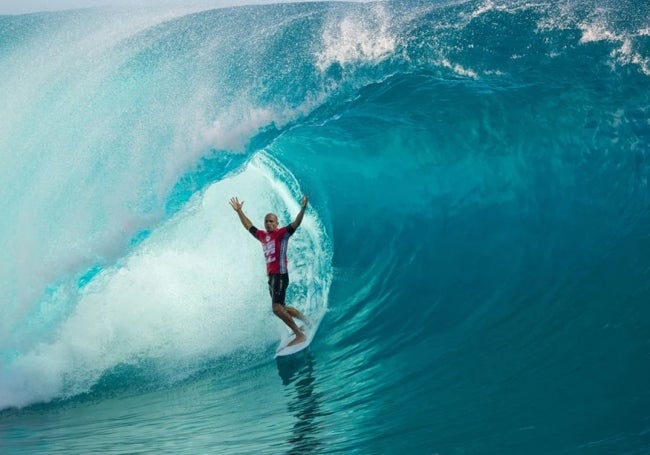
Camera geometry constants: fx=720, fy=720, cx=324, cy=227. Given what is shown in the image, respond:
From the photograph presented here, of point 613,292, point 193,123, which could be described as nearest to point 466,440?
point 613,292

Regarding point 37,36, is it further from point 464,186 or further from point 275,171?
point 464,186

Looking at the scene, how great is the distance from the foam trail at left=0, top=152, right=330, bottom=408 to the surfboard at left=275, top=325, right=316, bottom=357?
0.16 meters

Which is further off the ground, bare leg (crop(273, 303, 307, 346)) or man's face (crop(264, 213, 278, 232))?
man's face (crop(264, 213, 278, 232))

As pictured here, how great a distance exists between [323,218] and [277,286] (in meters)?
2.60

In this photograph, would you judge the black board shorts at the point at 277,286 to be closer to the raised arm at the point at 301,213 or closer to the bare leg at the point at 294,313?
the bare leg at the point at 294,313

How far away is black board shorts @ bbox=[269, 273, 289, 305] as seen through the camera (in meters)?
7.28

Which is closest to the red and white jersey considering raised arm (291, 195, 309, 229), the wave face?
raised arm (291, 195, 309, 229)

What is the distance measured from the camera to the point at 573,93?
8641 mm

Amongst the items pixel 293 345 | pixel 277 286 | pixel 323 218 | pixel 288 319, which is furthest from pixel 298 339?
pixel 323 218

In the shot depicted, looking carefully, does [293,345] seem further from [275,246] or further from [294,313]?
[275,246]

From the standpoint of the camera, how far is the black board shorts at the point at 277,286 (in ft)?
23.9

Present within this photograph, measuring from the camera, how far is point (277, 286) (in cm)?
730

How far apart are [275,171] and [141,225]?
3008mm

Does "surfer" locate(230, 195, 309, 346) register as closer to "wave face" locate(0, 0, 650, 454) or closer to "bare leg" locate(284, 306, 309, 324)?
"bare leg" locate(284, 306, 309, 324)
